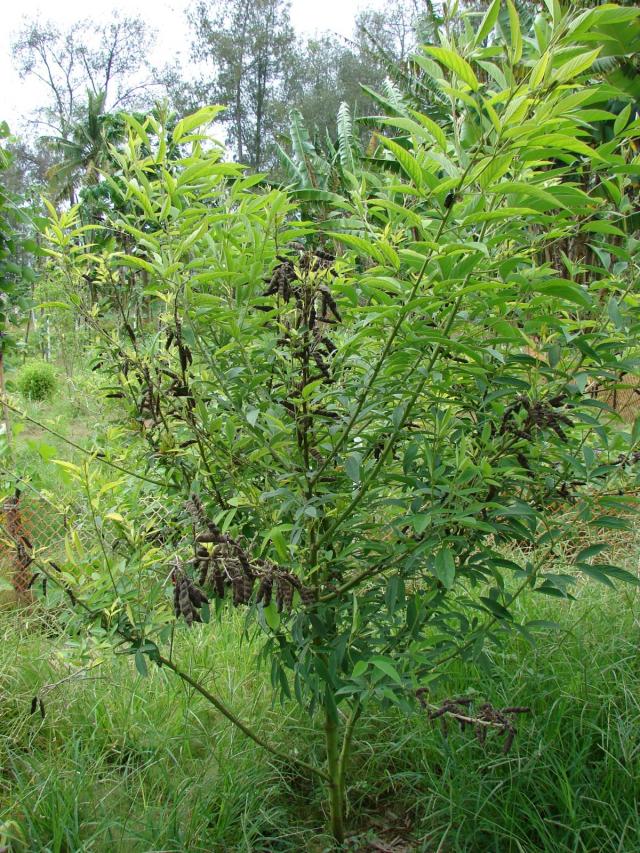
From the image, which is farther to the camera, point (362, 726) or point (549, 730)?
point (362, 726)

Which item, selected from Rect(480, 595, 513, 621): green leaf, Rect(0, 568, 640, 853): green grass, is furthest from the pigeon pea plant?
Rect(0, 568, 640, 853): green grass

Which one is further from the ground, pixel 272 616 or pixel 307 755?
pixel 272 616

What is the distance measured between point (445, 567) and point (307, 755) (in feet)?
5.29

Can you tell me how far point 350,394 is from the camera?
5.65 feet

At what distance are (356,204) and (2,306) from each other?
4769mm

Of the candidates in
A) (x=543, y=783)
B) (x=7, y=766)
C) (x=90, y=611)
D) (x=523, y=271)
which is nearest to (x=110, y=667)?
(x=7, y=766)

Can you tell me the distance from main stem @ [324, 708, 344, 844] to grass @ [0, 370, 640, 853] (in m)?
0.07

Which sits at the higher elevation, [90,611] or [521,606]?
[90,611]

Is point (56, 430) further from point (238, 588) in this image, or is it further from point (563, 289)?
point (563, 289)

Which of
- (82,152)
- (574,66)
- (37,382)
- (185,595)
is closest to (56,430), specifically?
(185,595)

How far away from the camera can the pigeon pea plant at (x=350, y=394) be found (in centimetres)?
147

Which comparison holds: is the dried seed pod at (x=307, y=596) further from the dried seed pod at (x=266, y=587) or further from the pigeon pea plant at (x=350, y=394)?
the dried seed pod at (x=266, y=587)

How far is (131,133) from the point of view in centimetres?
177

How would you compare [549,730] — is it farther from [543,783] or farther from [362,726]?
[362,726]
